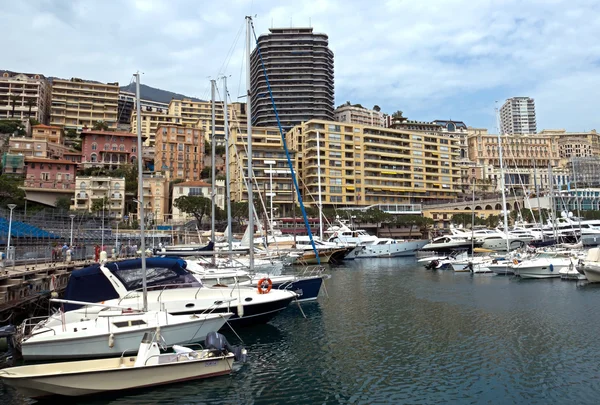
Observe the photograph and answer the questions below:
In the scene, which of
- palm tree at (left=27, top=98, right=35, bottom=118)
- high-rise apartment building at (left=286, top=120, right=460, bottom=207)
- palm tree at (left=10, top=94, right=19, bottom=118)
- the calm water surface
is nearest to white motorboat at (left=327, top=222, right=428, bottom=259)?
high-rise apartment building at (left=286, top=120, right=460, bottom=207)

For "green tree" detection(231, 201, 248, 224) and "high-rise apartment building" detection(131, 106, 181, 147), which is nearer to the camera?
"green tree" detection(231, 201, 248, 224)

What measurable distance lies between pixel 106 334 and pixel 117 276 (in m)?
4.54

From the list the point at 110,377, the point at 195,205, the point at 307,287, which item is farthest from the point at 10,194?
the point at 110,377

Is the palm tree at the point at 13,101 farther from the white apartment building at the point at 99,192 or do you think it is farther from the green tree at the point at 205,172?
the green tree at the point at 205,172

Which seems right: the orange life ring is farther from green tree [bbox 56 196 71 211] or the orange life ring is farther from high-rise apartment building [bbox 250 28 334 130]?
high-rise apartment building [bbox 250 28 334 130]

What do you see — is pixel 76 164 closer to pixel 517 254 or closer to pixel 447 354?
pixel 517 254

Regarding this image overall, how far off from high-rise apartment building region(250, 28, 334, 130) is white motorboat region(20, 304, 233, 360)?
138240 millimetres

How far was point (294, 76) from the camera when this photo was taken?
508 ft

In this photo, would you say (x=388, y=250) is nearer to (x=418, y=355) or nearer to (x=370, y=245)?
(x=370, y=245)

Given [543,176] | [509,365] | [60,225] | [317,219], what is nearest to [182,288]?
[509,365]

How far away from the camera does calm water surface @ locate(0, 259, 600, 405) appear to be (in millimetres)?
13047

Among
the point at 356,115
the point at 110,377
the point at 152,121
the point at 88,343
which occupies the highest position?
the point at 356,115

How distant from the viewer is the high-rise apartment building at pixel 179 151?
114875 millimetres

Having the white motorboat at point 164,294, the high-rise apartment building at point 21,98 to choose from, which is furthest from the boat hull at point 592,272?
the high-rise apartment building at point 21,98
